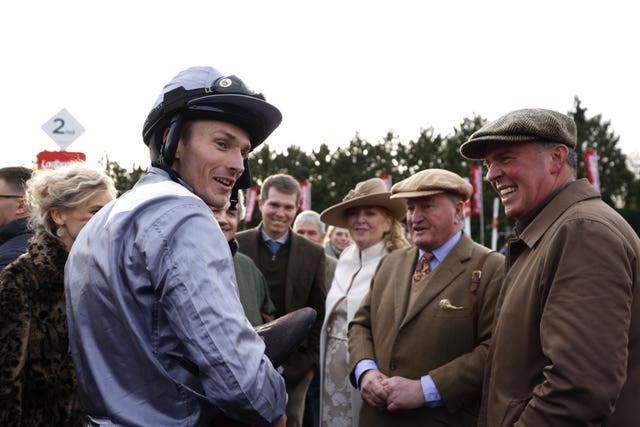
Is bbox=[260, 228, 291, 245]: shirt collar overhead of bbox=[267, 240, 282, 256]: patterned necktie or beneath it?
overhead

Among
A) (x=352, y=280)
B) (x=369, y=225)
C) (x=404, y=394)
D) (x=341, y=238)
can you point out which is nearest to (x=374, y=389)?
(x=404, y=394)

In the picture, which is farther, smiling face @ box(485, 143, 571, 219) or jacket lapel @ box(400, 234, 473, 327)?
jacket lapel @ box(400, 234, 473, 327)

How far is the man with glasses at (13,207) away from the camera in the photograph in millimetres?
4051

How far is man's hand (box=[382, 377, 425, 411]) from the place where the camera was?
3.39 metres

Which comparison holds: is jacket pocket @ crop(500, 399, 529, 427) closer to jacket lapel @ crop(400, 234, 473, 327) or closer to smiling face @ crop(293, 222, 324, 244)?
jacket lapel @ crop(400, 234, 473, 327)

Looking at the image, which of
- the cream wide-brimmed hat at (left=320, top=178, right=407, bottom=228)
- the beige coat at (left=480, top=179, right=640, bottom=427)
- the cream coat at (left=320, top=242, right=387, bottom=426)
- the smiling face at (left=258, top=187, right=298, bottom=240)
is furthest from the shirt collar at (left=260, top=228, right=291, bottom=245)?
the beige coat at (left=480, top=179, right=640, bottom=427)

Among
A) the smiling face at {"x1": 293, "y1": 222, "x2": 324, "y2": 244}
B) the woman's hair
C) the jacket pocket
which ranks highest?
the woman's hair

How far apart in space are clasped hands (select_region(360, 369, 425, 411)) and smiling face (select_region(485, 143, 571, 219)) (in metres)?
1.21


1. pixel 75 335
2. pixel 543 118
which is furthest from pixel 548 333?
pixel 75 335

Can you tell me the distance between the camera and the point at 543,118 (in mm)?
2643

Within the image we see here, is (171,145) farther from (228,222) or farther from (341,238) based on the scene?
(341,238)

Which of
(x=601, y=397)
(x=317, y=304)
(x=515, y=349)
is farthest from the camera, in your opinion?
(x=317, y=304)

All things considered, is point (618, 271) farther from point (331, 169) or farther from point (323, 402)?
point (331, 169)

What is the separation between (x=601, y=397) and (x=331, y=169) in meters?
43.1
